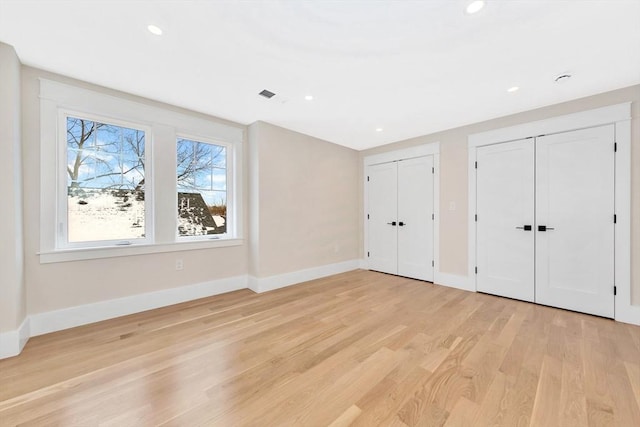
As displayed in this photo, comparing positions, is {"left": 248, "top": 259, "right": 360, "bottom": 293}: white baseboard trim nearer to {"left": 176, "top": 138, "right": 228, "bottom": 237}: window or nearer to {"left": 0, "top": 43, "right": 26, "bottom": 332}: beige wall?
{"left": 176, "top": 138, "right": 228, "bottom": 237}: window

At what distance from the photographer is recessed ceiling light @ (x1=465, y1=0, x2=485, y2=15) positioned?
160 cm

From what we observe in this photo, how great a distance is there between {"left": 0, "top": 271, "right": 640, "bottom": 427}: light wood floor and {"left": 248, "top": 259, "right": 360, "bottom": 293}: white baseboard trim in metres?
0.70

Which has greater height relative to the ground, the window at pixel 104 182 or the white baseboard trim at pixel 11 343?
the window at pixel 104 182

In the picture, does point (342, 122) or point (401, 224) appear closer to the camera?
point (342, 122)

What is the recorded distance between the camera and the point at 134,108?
2910 mm

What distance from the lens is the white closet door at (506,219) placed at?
327 centimetres

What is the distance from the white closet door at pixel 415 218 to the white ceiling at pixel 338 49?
1348 millimetres

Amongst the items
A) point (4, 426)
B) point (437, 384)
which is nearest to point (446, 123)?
point (437, 384)

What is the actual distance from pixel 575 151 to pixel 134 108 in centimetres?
521

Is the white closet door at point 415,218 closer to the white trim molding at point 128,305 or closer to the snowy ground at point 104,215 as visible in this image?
the white trim molding at point 128,305

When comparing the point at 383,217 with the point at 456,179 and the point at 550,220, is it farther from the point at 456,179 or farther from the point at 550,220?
the point at 550,220

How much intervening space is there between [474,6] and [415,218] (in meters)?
3.20

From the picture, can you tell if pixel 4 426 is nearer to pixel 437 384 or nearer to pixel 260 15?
pixel 437 384

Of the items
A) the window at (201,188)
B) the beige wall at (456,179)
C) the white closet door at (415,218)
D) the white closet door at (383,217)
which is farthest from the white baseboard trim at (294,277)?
the beige wall at (456,179)
